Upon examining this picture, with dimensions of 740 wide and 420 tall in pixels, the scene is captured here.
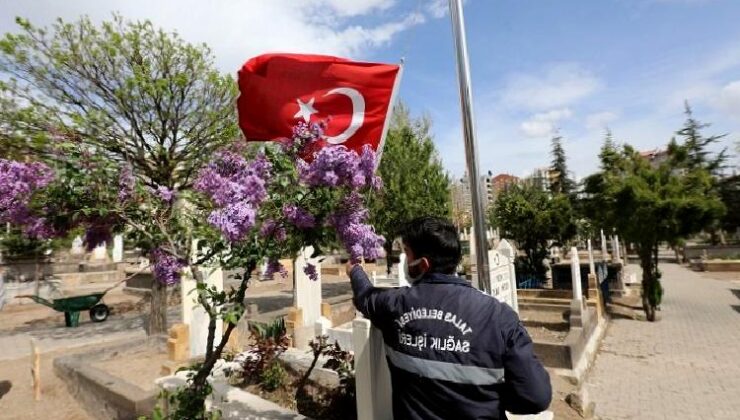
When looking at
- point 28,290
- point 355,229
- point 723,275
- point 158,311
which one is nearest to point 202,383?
point 355,229

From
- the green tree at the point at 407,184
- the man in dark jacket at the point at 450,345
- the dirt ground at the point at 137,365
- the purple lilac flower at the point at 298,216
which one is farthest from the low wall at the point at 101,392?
the green tree at the point at 407,184

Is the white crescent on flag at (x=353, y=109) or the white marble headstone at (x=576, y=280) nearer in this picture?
the white crescent on flag at (x=353, y=109)

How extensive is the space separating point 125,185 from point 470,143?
296 centimetres

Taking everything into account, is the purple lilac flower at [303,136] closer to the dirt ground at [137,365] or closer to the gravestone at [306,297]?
the dirt ground at [137,365]

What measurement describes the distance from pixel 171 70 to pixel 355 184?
8737mm

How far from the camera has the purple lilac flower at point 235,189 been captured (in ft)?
8.75

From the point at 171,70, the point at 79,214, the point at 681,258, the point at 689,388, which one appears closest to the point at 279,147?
the point at 79,214

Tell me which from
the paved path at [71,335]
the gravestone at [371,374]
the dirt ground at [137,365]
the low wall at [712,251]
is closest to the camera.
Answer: the gravestone at [371,374]

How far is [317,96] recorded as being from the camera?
14.2 ft

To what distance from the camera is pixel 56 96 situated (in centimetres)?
916

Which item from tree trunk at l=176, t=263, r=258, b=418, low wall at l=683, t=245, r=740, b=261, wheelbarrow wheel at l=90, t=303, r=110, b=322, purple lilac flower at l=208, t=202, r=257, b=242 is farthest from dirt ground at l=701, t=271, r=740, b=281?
wheelbarrow wheel at l=90, t=303, r=110, b=322

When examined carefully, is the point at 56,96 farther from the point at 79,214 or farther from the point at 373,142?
the point at 373,142

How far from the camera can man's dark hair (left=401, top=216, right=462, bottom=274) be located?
213 centimetres

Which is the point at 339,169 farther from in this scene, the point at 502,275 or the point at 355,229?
the point at 502,275
